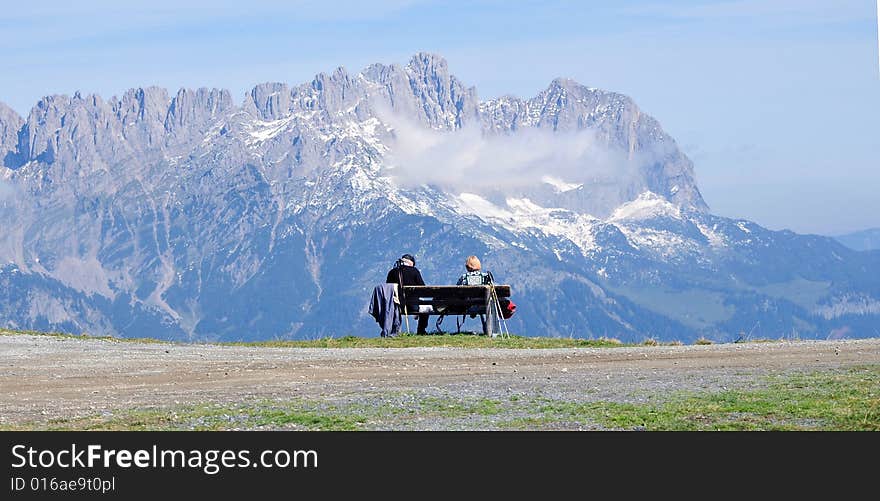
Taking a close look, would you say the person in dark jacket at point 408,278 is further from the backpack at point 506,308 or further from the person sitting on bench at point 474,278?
the backpack at point 506,308

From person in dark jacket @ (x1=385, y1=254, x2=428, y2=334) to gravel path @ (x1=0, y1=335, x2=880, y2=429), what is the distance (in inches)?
220

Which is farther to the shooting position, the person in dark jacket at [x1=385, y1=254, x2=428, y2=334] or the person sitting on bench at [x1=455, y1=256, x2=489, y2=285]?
the person sitting on bench at [x1=455, y1=256, x2=489, y2=285]

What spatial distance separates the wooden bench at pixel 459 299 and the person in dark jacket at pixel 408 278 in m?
0.09

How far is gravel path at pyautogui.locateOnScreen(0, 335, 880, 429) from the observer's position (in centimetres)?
2172

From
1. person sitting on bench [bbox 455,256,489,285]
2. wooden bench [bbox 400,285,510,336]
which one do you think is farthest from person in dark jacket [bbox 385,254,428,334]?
person sitting on bench [bbox 455,256,489,285]

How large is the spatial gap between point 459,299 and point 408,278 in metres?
1.66

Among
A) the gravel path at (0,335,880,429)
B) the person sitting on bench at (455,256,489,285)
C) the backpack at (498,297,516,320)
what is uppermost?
the person sitting on bench at (455,256,489,285)

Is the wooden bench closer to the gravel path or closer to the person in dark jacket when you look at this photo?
the person in dark jacket

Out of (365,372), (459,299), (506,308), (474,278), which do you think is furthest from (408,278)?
(365,372)

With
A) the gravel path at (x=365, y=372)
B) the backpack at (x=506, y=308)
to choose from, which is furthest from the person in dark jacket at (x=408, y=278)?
the gravel path at (x=365, y=372)

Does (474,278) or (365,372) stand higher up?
(474,278)

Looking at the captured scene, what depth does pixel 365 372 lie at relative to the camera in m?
26.4

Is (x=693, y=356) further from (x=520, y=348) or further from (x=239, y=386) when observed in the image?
(x=239, y=386)

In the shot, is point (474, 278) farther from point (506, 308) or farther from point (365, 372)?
point (365, 372)
